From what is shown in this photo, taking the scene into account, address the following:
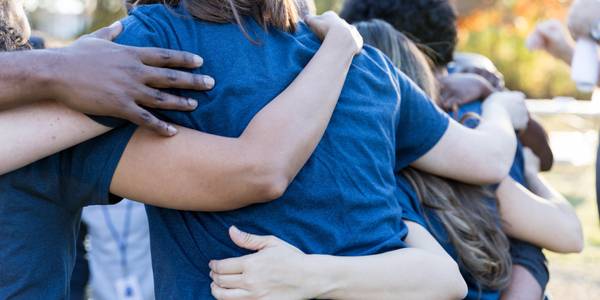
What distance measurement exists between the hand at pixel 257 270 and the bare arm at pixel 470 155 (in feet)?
1.97

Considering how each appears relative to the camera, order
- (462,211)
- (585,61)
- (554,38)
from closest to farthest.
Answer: (462,211) → (585,61) → (554,38)

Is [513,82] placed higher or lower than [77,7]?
lower

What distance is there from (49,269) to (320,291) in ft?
1.96

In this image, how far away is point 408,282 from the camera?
188cm

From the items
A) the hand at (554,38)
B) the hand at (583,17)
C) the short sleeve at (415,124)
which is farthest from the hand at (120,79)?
the hand at (554,38)

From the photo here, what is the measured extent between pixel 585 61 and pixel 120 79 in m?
2.42

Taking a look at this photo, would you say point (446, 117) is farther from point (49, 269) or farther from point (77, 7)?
point (77, 7)

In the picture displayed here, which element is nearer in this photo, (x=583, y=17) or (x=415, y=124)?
(x=415, y=124)

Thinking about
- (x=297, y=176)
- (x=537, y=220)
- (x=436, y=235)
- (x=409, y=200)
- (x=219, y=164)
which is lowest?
(x=537, y=220)

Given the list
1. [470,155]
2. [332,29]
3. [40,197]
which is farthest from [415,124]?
[40,197]

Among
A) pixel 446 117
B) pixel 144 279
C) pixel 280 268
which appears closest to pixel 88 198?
pixel 280 268

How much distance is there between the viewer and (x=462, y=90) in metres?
2.76

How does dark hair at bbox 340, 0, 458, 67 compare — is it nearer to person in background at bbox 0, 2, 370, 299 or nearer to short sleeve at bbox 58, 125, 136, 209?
person in background at bbox 0, 2, 370, 299

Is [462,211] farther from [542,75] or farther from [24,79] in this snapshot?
[542,75]
